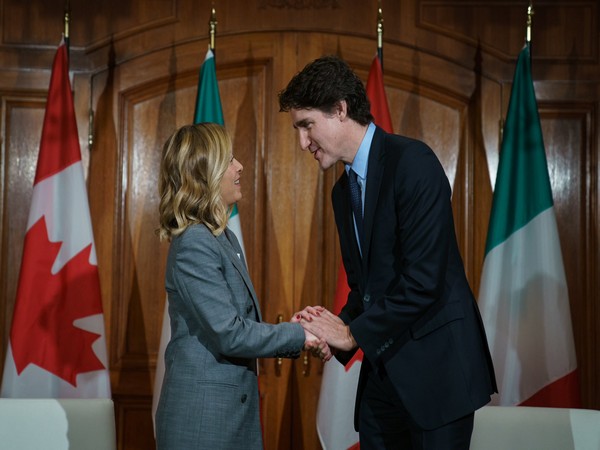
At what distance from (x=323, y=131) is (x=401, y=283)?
55 centimetres

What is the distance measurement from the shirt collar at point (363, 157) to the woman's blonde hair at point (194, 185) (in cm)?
40

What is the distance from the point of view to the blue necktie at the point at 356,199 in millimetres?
2557

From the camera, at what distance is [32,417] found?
8.04ft

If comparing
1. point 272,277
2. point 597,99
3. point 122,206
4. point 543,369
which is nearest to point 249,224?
point 272,277

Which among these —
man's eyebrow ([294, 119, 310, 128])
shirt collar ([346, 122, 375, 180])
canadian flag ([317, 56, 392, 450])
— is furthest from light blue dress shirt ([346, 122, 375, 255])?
canadian flag ([317, 56, 392, 450])

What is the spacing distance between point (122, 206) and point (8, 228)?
56 centimetres

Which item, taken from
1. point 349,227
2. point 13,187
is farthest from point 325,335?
point 13,187

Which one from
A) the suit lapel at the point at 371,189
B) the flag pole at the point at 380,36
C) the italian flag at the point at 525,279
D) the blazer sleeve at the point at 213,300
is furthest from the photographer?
the flag pole at the point at 380,36

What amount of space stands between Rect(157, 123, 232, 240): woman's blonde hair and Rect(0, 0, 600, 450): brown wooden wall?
1658 mm

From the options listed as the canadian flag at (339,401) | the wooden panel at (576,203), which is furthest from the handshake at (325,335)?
the wooden panel at (576,203)

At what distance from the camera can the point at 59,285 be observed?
3740 millimetres

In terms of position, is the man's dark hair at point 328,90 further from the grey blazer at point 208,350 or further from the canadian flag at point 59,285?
the canadian flag at point 59,285

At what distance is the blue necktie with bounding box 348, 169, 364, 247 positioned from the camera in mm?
2557

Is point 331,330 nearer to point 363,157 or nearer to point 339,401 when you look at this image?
point 363,157
